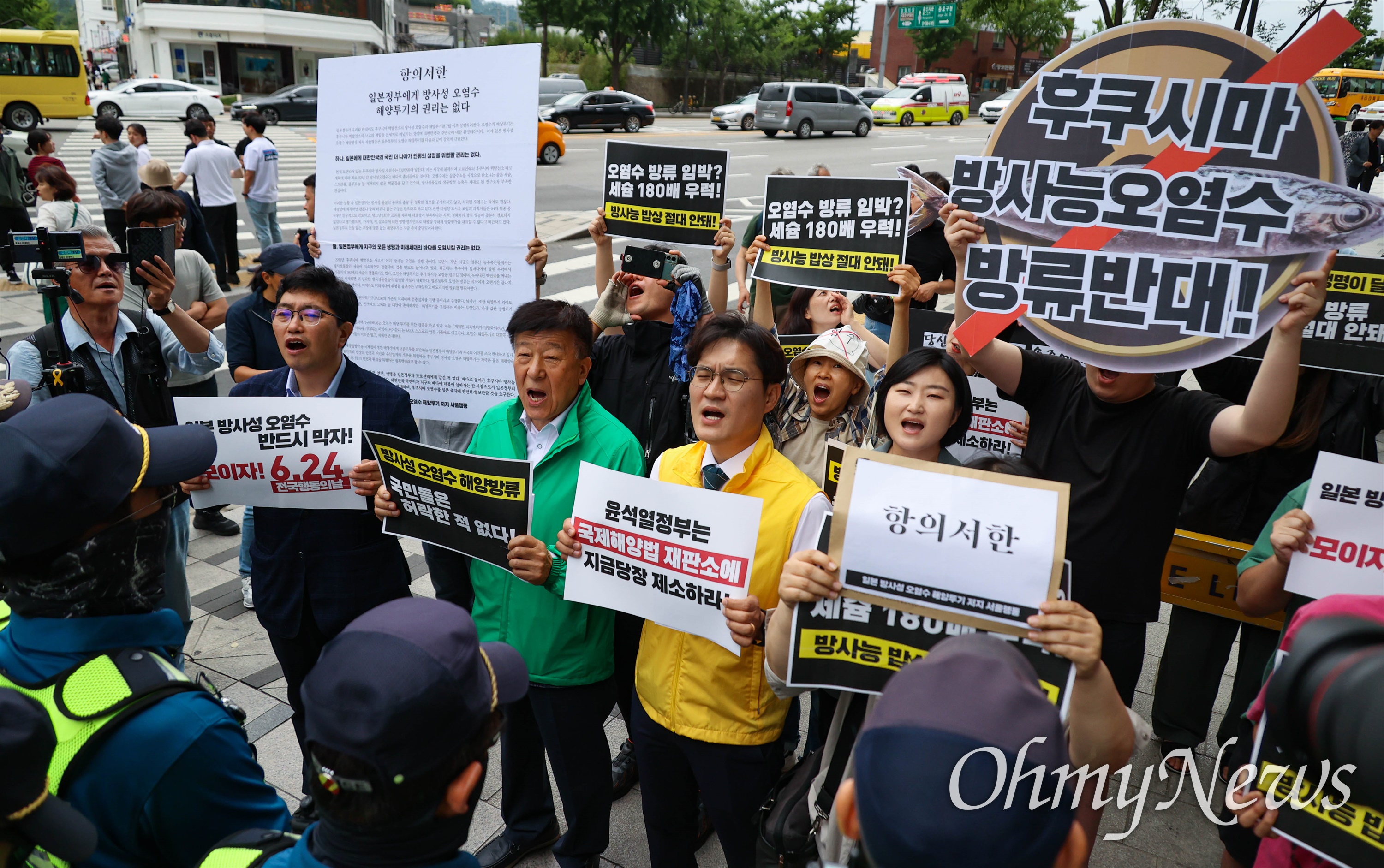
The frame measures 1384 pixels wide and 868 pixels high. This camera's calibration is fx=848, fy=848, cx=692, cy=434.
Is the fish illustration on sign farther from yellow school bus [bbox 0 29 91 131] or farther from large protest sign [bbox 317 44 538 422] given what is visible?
yellow school bus [bbox 0 29 91 131]

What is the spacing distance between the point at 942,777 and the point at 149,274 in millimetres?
3779

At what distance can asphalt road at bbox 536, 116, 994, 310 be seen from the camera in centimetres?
1382

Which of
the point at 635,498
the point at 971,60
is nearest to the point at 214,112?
the point at 635,498

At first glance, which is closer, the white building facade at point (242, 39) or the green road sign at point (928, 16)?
the green road sign at point (928, 16)

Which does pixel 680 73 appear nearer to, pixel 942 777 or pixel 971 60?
pixel 971 60

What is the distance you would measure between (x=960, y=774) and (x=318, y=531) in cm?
263

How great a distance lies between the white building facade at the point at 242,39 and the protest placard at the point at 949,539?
4884cm

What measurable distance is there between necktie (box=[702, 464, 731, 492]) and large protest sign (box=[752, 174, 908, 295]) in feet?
4.91

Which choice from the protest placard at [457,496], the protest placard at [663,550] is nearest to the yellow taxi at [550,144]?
the protest placard at [457,496]

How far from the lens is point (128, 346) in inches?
156

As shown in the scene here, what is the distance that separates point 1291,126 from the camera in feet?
7.88

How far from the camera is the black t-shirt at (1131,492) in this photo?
9.07 ft

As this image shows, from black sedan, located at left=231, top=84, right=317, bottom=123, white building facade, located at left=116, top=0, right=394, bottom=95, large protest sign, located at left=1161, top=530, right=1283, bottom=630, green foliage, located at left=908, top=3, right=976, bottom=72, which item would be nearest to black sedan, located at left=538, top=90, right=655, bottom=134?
Result: black sedan, located at left=231, top=84, right=317, bottom=123

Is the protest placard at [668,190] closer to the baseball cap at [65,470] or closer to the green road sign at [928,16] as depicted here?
the baseball cap at [65,470]
